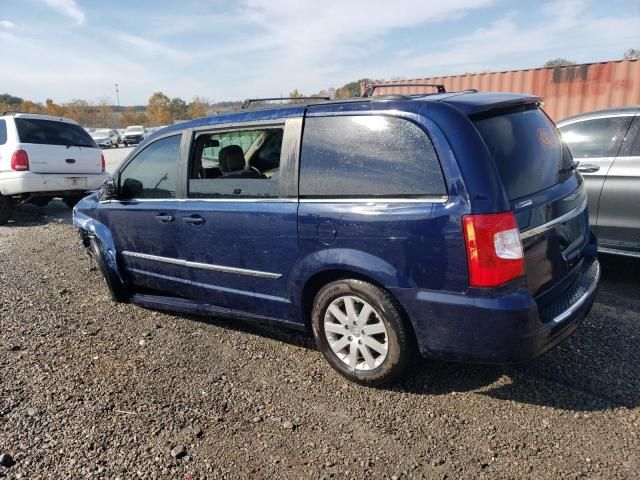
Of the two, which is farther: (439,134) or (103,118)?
(103,118)

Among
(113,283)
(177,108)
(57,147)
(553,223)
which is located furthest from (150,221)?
(177,108)

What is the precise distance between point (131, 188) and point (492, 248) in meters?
3.12

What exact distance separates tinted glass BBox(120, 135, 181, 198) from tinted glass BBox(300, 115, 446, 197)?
1346 mm

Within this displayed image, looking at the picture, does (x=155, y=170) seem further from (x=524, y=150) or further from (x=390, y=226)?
(x=524, y=150)

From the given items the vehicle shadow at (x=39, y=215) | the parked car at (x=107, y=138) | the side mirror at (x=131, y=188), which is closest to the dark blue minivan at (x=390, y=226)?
the side mirror at (x=131, y=188)

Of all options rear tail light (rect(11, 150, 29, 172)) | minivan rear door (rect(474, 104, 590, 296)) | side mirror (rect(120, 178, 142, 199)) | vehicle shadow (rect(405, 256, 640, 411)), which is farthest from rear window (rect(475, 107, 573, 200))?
rear tail light (rect(11, 150, 29, 172))

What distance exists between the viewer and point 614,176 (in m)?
4.32

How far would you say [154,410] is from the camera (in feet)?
9.11

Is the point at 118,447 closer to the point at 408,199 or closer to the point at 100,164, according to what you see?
the point at 408,199

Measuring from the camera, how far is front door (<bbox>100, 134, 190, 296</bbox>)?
3749 millimetres

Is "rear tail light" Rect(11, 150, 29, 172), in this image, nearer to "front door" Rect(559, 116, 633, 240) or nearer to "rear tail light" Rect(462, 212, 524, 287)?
"rear tail light" Rect(462, 212, 524, 287)

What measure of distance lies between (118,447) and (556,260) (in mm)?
2601

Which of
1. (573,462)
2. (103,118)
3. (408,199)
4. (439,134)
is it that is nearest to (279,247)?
(408,199)

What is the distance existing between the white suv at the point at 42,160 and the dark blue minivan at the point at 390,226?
5.59 meters
